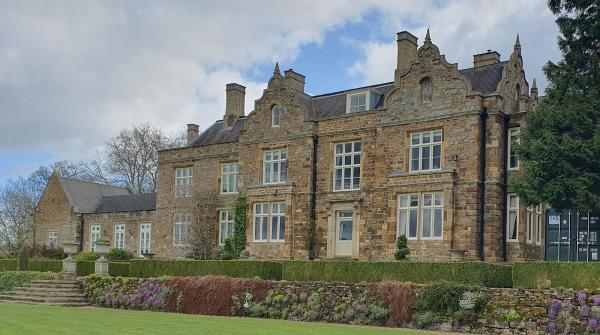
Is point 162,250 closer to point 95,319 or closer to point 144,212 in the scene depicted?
point 144,212

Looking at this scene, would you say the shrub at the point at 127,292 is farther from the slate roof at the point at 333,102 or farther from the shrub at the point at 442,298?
the slate roof at the point at 333,102

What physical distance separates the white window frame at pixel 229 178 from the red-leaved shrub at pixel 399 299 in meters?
18.1

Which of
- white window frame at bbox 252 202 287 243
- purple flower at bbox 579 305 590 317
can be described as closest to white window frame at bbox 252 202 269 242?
white window frame at bbox 252 202 287 243

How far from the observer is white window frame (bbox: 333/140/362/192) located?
109 ft

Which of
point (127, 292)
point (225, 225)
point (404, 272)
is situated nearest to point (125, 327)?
point (404, 272)

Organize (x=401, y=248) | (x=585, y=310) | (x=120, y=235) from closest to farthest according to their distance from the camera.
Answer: (x=585, y=310) → (x=401, y=248) → (x=120, y=235)

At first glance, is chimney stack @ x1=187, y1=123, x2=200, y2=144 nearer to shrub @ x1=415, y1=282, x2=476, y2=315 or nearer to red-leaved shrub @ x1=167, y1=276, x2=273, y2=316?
red-leaved shrub @ x1=167, y1=276, x2=273, y2=316

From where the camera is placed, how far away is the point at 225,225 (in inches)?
1545

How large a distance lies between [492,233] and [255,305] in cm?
973

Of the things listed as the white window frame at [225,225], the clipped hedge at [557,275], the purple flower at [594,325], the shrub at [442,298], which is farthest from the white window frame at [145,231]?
the purple flower at [594,325]

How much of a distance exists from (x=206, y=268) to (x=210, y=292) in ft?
8.90

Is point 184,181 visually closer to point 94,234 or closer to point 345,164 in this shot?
point 94,234


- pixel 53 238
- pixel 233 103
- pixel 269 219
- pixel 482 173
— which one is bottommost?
pixel 53 238

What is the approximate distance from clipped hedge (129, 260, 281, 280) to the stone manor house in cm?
572
